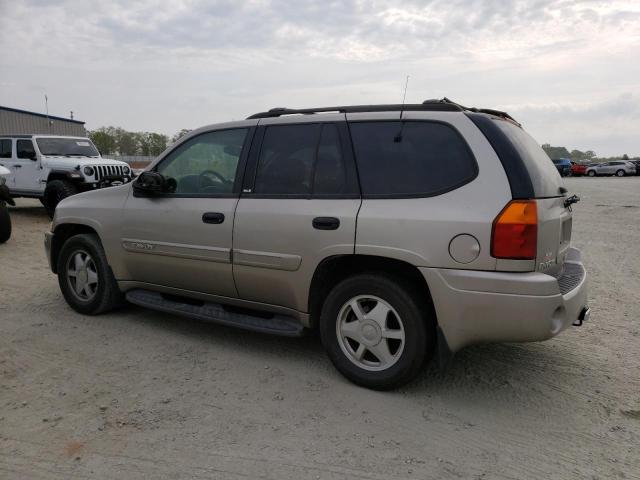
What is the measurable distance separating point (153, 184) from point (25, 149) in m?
10.4

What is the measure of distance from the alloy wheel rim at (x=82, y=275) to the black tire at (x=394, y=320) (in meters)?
2.51

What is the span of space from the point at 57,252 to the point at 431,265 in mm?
3888

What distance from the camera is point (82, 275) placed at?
4789mm

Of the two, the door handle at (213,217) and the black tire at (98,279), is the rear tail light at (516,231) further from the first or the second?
the black tire at (98,279)

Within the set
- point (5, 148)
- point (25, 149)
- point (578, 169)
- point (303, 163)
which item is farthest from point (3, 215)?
point (578, 169)

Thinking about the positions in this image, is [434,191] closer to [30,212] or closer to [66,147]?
[66,147]

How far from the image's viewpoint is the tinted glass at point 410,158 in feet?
9.99

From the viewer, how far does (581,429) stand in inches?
112

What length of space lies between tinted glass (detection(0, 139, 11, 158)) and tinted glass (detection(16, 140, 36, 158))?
1.26ft

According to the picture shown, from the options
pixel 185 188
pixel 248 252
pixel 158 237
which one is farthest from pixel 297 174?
pixel 158 237

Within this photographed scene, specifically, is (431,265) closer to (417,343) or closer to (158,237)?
(417,343)

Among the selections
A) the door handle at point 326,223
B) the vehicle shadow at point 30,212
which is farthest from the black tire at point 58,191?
the door handle at point 326,223

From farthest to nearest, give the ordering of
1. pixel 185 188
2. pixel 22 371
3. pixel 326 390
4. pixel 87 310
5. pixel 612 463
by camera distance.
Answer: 1. pixel 87 310
2. pixel 185 188
3. pixel 22 371
4. pixel 326 390
5. pixel 612 463

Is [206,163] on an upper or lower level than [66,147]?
lower
